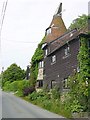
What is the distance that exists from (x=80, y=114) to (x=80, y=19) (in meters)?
20.4

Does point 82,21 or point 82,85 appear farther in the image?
point 82,21

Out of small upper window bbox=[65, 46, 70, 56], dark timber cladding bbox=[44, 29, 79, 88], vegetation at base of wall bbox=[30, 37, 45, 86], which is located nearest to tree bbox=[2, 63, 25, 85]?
vegetation at base of wall bbox=[30, 37, 45, 86]

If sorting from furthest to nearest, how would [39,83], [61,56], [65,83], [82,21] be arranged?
[39,83], [82,21], [61,56], [65,83]

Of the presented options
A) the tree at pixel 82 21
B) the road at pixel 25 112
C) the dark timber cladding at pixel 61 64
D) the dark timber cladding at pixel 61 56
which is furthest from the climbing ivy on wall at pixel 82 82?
the tree at pixel 82 21

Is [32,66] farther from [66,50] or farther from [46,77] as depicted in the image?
[66,50]

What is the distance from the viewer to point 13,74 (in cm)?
10331

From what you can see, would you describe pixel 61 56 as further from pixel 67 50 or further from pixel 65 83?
pixel 65 83

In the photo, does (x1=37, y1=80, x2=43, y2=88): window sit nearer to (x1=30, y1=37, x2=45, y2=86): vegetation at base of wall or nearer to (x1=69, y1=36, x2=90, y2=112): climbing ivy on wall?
(x1=30, y1=37, x2=45, y2=86): vegetation at base of wall

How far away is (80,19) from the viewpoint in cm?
4197

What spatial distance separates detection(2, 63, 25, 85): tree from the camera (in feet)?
335

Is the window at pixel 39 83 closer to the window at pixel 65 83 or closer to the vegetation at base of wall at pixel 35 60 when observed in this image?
the vegetation at base of wall at pixel 35 60

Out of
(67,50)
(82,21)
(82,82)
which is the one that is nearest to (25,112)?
(82,82)

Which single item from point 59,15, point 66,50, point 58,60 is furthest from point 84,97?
point 59,15

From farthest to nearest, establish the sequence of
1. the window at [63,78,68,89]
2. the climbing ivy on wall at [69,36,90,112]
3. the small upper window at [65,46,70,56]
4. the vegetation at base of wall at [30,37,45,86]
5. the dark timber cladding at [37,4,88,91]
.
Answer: the vegetation at base of wall at [30,37,45,86] → the small upper window at [65,46,70,56] → the window at [63,78,68,89] → the dark timber cladding at [37,4,88,91] → the climbing ivy on wall at [69,36,90,112]
